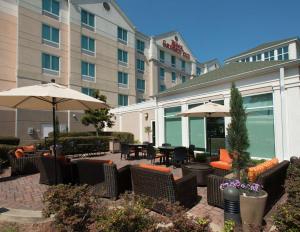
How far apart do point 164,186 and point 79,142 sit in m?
12.6

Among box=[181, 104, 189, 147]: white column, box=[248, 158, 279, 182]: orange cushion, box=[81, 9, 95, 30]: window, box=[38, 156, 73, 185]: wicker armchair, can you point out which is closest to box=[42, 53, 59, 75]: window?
box=[81, 9, 95, 30]: window

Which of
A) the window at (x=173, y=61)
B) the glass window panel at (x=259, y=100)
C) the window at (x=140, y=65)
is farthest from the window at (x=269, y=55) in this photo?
→ the glass window panel at (x=259, y=100)

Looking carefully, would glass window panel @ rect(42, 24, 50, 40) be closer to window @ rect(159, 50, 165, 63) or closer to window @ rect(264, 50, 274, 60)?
window @ rect(159, 50, 165, 63)

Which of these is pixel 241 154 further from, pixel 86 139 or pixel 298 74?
pixel 86 139

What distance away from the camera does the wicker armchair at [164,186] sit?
4.70 m

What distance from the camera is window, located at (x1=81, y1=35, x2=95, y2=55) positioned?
25.2 metres

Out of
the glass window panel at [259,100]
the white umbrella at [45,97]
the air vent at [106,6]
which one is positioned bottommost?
the white umbrella at [45,97]

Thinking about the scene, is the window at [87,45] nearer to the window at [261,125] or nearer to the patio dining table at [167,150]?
the patio dining table at [167,150]

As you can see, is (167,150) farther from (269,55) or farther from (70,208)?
(269,55)

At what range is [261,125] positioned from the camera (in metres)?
10.6

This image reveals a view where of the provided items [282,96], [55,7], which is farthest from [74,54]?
[282,96]

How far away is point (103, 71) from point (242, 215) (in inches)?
978

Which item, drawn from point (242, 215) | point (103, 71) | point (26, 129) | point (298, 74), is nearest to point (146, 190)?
point (242, 215)

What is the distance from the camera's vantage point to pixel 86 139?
54.3ft
